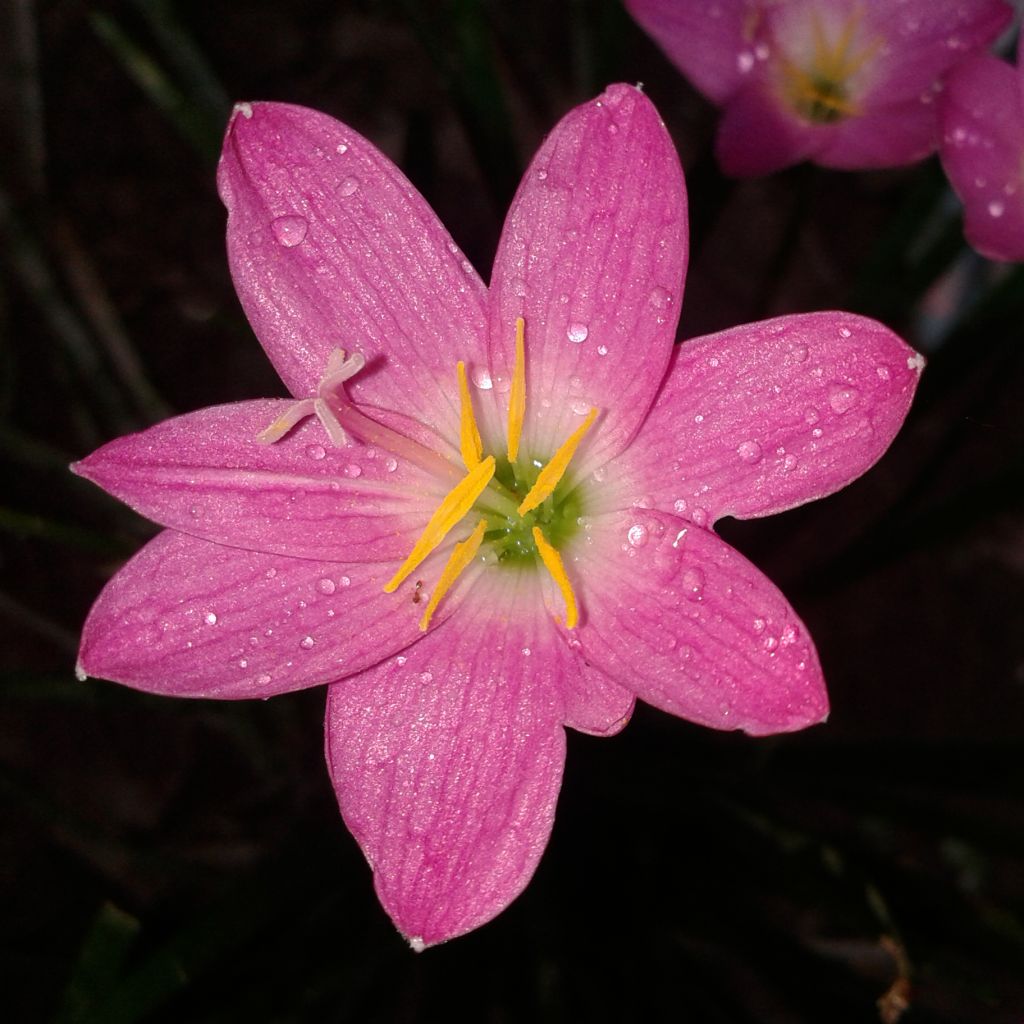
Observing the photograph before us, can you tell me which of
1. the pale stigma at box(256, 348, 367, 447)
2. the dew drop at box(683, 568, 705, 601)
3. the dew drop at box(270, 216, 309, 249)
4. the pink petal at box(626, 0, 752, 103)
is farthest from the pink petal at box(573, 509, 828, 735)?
the pink petal at box(626, 0, 752, 103)

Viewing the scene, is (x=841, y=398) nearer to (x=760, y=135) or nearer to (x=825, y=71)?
(x=760, y=135)

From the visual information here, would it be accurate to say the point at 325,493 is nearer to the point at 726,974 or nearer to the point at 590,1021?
the point at 590,1021

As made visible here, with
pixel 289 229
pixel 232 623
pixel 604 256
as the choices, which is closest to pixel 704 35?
pixel 604 256

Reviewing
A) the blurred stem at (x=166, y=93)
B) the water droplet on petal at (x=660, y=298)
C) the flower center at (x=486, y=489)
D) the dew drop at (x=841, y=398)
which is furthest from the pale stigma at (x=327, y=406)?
the blurred stem at (x=166, y=93)

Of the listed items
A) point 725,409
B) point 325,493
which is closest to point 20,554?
point 325,493

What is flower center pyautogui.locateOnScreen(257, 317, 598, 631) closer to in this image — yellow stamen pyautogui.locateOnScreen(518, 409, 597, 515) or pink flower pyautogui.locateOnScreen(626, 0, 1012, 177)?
yellow stamen pyautogui.locateOnScreen(518, 409, 597, 515)

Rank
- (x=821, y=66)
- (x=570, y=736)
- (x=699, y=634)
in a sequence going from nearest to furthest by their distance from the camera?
(x=699, y=634) → (x=821, y=66) → (x=570, y=736)
